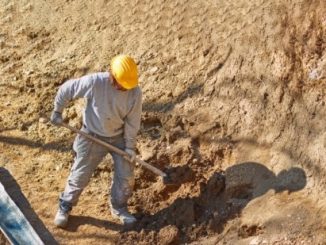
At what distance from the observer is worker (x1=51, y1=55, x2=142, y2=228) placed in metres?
6.06

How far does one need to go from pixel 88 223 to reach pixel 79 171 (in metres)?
0.61

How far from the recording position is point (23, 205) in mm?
7027

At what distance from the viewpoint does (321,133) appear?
258 inches

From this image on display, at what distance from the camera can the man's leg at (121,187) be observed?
6.51m

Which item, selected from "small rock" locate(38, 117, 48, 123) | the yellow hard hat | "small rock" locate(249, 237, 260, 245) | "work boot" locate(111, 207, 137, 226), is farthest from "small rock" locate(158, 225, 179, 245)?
"small rock" locate(38, 117, 48, 123)

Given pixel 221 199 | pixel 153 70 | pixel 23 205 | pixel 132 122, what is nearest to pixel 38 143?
pixel 23 205

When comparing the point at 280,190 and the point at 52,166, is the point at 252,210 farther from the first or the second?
the point at 52,166

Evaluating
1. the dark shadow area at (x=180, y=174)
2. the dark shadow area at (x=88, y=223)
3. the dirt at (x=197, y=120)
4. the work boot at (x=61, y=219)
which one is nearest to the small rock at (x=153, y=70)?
the dirt at (x=197, y=120)

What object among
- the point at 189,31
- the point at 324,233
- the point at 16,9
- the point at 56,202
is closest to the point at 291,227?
the point at 324,233

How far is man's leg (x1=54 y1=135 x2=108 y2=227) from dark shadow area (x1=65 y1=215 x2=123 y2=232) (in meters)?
0.10

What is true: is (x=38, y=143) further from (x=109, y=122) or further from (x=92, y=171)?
(x=109, y=122)

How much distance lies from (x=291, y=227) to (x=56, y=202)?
7.97 feet

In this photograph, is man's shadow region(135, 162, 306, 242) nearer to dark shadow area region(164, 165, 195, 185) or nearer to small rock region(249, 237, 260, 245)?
dark shadow area region(164, 165, 195, 185)

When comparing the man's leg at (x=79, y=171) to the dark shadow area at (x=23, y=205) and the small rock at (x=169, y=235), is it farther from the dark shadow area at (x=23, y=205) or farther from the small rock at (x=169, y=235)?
the small rock at (x=169, y=235)
